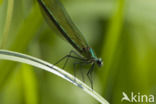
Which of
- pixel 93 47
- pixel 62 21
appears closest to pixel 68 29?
pixel 62 21

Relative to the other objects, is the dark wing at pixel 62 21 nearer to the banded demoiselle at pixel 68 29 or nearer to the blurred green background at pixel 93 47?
the banded demoiselle at pixel 68 29

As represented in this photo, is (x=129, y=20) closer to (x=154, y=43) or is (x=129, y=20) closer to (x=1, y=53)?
(x=154, y=43)

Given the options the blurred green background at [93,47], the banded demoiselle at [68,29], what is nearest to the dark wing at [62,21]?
the banded demoiselle at [68,29]

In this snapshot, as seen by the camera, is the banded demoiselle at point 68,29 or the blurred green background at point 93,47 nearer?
the blurred green background at point 93,47

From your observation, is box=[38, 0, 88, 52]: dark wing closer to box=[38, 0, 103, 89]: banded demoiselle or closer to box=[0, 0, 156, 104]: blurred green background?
box=[38, 0, 103, 89]: banded demoiselle

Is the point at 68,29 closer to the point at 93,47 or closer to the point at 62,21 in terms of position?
the point at 62,21
